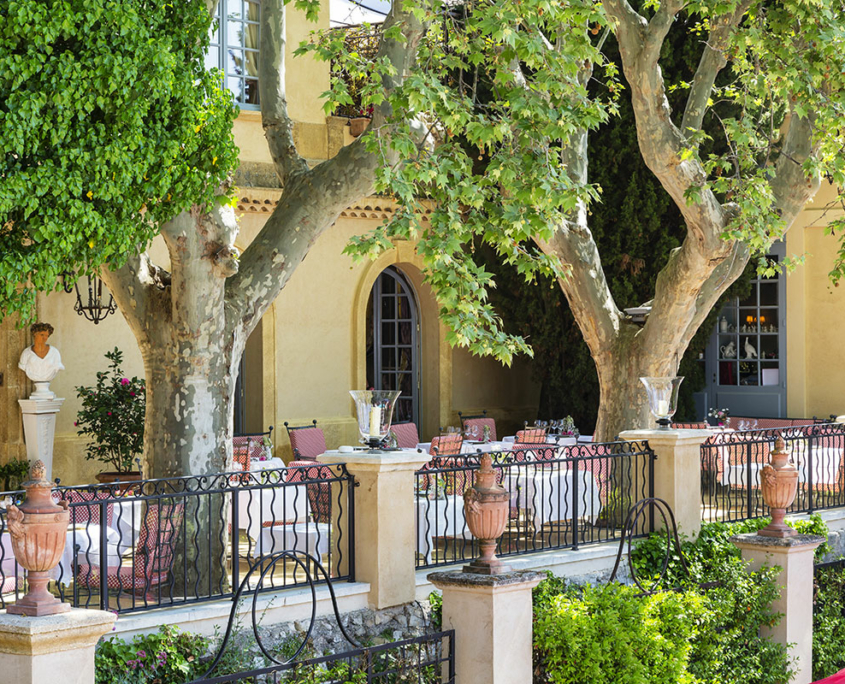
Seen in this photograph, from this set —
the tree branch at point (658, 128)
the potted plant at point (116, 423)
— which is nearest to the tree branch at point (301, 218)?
the tree branch at point (658, 128)

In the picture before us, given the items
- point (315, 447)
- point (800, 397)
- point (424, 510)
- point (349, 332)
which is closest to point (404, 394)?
point (349, 332)

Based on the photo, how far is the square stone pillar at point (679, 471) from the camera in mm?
9969

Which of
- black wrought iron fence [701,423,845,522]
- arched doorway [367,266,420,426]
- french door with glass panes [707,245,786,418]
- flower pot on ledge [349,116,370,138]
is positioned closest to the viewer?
black wrought iron fence [701,423,845,522]

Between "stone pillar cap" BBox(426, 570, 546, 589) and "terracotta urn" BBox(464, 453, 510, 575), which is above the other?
"terracotta urn" BBox(464, 453, 510, 575)

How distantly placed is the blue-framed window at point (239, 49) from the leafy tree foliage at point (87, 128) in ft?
24.2

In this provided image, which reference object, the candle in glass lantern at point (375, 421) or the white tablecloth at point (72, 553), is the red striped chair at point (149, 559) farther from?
the candle in glass lantern at point (375, 421)

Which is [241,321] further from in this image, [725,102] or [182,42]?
[725,102]

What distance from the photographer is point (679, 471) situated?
32.9 feet

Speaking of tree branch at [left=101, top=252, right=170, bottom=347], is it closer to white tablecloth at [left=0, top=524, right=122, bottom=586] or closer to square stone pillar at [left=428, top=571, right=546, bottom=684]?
white tablecloth at [left=0, top=524, right=122, bottom=586]

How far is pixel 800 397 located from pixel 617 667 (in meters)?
10.4

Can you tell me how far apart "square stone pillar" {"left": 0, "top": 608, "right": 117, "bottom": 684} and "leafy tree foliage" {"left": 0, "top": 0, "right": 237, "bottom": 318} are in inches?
86.3

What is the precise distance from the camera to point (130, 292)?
841 centimetres

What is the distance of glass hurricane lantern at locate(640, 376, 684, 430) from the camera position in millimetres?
9961

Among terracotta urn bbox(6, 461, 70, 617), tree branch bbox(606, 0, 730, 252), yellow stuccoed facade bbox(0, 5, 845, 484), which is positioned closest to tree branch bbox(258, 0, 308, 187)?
tree branch bbox(606, 0, 730, 252)
